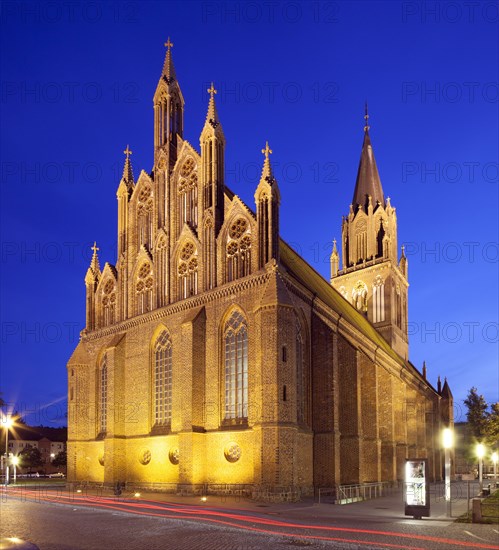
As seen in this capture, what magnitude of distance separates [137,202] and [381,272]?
1171 inches

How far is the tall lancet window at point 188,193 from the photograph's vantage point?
133ft

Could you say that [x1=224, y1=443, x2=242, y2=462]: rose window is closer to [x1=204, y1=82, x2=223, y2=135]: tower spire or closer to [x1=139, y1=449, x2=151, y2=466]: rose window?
[x1=139, y1=449, x2=151, y2=466]: rose window

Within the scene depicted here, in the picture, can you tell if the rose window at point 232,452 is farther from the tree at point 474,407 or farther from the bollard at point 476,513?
the tree at point 474,407

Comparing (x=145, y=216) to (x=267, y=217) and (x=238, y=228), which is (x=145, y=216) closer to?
(x=238, y=228)

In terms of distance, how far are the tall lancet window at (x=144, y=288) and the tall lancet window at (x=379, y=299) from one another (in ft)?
98.8

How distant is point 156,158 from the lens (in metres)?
44.2

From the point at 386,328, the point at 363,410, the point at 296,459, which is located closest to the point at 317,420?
the point at 296,459

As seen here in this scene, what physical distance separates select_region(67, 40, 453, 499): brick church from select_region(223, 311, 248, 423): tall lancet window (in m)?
0.09

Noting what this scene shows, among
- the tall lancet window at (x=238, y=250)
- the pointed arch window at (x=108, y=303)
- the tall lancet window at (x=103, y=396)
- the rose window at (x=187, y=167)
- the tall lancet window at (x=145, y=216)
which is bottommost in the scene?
the tall lancet window at (x=103, y=396)

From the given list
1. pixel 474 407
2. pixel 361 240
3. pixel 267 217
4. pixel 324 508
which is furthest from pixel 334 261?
pixel 324 508

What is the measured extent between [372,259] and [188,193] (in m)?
30.0

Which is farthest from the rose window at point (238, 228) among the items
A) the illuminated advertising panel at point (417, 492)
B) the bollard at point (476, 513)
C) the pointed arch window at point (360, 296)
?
the pointed arch window at point (360, 296)

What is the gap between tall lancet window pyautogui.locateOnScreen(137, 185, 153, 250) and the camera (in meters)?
44.3

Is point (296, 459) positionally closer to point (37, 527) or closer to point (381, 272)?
point (37, 527)
